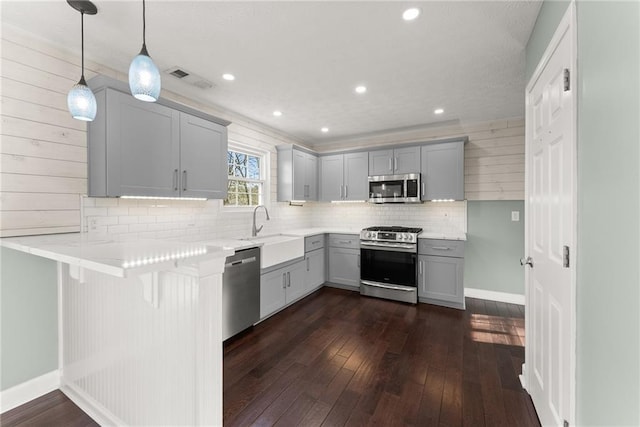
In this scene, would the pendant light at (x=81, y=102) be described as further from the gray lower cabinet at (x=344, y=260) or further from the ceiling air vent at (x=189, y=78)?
the gray lower cabinet at (x=344, y=260)

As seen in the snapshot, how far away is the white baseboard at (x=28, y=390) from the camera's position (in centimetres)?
185

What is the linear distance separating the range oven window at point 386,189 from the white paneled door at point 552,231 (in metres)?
2.22

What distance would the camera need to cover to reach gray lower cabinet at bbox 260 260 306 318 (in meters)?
3.17

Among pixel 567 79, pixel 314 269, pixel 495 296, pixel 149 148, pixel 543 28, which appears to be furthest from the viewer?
pixel 314 269

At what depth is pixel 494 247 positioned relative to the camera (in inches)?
A: 155

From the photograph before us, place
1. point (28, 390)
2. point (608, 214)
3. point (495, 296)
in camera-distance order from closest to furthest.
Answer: point (608, 214), point (28, 390), point (495, 296)

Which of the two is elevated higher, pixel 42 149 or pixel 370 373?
pixel 42 149

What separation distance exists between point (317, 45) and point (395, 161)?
8.28ft

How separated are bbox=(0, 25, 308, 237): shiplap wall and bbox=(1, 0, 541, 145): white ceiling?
182 millimetres

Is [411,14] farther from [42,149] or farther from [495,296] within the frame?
[495,296]

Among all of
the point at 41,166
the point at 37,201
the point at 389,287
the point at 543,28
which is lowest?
the point at 389,287

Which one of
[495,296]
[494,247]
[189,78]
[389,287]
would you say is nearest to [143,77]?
[189,78]

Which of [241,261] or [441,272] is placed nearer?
[241,261]

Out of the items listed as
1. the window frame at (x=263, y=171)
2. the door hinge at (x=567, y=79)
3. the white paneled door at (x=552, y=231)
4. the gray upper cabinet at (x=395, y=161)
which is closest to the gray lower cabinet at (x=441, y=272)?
the gray upper cabinet at (x=395, y=161)
